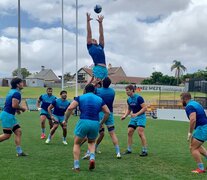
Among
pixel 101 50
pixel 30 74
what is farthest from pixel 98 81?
pixel 30 74

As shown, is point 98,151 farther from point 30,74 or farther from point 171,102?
point 30,74

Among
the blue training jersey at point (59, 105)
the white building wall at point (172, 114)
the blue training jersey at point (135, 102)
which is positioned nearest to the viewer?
the blue training jersey at point (135, 102)

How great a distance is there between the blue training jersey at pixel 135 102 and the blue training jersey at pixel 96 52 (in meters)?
1.60

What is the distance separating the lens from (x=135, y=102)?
11195mm

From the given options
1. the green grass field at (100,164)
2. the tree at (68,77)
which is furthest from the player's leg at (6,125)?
the tree at (68,77)

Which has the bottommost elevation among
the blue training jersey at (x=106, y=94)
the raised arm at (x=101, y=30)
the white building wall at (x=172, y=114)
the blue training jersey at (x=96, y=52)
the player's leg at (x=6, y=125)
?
the white building wall at (x=172, y=114)

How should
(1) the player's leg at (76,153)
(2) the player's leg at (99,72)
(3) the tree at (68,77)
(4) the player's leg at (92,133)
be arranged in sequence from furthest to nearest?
(3) the tree at (68,77) < (2) the player's leg at (99,72) < (1) the player's leg at (76,153) < (4) the player's leg at (92,133)

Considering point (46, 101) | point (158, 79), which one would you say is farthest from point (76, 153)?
point (158, 79)

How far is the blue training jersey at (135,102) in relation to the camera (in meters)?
11.1

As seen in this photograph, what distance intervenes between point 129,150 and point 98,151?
0.97 m

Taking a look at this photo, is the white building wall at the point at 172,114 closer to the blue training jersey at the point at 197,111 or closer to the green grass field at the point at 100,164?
the green grass field at the point at 100,164

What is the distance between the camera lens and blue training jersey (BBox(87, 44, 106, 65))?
1038cm

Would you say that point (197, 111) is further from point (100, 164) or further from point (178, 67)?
point (178, 67)

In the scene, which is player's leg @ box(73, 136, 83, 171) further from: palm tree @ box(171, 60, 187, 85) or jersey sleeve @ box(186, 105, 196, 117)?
palm tree @ box(171, 60, 187, 85)
